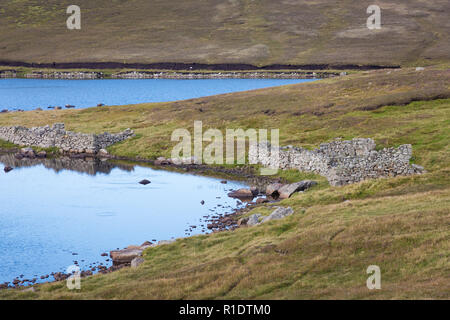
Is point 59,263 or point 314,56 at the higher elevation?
point 314,56

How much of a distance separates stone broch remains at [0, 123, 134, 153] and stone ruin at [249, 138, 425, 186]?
2996cm

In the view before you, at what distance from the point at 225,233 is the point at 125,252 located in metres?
6.39

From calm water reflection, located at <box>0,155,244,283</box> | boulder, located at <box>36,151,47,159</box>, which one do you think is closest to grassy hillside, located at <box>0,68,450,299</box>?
calm water reflection, located at <box>0,155,244,283</box>

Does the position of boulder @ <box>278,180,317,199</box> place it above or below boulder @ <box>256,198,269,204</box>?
above

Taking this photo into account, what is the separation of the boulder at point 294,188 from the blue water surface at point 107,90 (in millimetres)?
75844

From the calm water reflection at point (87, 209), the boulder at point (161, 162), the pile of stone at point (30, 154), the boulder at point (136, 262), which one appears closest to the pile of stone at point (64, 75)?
the pile of stone at point (30, 154)

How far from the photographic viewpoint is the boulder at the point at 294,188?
1944 inches

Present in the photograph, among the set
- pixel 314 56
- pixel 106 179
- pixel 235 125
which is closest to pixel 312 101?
pixel 235 125

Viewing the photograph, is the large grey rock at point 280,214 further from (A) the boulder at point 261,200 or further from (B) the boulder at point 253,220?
(A) the boulder at point 261,200

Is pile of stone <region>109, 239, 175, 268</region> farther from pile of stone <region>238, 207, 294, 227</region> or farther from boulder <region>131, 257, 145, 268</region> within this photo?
pile of stone <region>238, 207, 294, 227</region>

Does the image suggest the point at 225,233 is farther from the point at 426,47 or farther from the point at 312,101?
the point at 426,47

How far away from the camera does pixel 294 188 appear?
49.5 meters

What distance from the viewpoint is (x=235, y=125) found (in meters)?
76.4

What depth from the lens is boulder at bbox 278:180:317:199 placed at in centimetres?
4938
